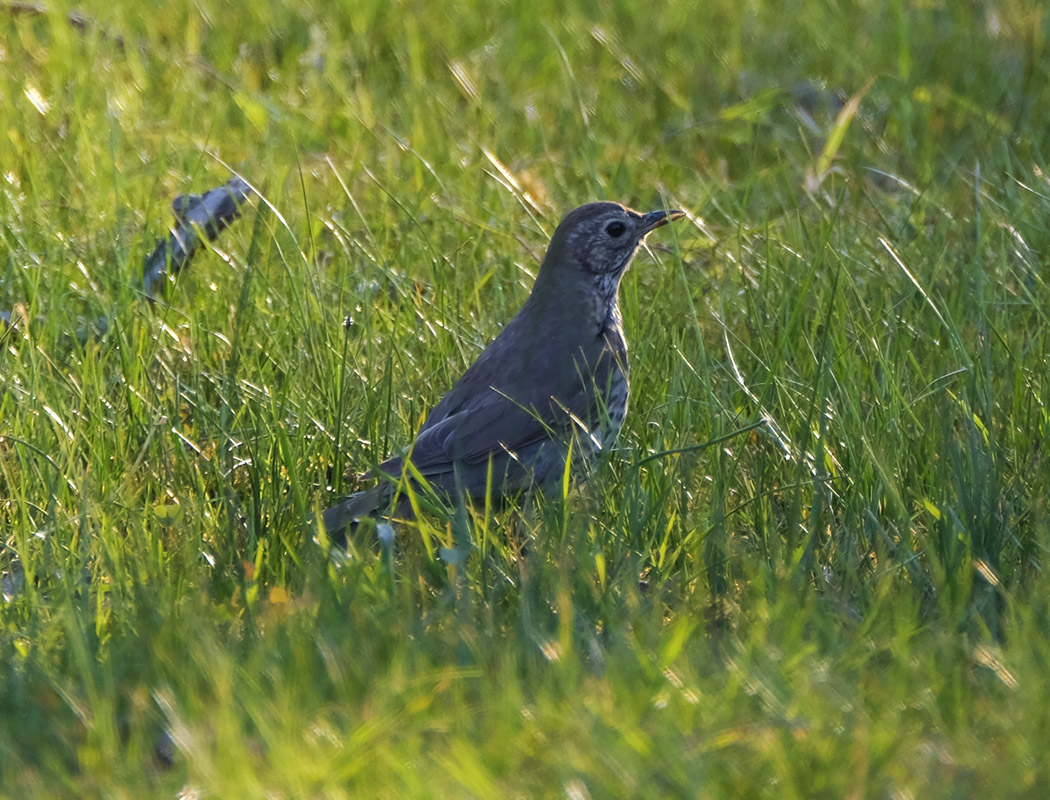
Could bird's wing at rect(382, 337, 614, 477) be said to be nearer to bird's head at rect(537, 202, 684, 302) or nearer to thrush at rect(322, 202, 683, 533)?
thrush at rect(322, 202, 683, 533)

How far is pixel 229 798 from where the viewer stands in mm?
2254

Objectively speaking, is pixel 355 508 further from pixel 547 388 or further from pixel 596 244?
pixel 596 244

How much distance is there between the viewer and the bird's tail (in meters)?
3.53

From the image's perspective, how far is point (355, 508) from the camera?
3.55 meters

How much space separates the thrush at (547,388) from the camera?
12.6 feet

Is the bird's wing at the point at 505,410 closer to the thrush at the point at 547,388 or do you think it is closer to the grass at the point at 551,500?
the thrush at the point at 547,388

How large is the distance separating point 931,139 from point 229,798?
16.6ft

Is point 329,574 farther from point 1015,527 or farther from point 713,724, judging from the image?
point 1015,527

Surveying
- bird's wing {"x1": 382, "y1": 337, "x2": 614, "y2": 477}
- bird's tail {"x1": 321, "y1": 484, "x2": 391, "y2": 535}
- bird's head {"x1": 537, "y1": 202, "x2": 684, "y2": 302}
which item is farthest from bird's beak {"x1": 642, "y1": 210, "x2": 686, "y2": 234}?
bird's tail {"x1": 321, "y1": 484, "x2": 391, "y2": 535}

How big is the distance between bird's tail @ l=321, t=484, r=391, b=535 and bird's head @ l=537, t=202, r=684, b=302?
41.6 inches

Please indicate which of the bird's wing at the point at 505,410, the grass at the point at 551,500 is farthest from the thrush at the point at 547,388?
the grass at the point at 551,500

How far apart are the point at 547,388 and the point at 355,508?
764 millimetres

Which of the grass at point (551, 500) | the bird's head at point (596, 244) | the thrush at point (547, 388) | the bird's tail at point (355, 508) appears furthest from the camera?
the bird's head at point (596, 244)

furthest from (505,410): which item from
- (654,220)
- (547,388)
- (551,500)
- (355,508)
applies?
(654,220)
